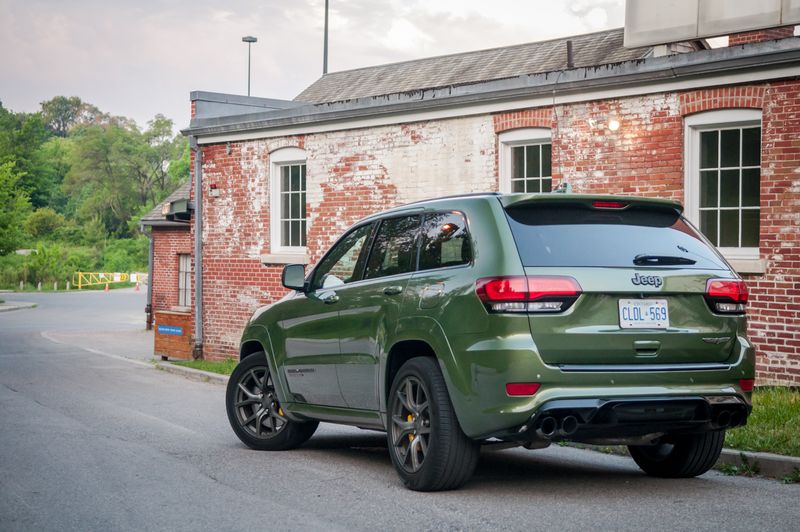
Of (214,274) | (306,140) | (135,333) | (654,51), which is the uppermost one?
(654,51)

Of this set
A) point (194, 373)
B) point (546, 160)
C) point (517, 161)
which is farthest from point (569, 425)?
point (194, 373)

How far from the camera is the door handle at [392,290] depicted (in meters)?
7.11

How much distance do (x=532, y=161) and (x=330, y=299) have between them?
7.76 m

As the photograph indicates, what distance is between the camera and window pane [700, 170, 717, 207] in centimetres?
1315

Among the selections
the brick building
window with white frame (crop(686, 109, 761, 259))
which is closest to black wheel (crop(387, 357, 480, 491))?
the brick building

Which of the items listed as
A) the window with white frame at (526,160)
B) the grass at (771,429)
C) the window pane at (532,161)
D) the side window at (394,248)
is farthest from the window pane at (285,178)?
the side window at (394,248)

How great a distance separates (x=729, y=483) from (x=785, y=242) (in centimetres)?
575

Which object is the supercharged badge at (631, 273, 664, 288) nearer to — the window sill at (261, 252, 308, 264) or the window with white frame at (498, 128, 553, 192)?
the window with white frame at (498, 128, 553, 192)

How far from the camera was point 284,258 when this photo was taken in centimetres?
1866

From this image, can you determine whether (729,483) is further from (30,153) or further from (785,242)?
(30,153)

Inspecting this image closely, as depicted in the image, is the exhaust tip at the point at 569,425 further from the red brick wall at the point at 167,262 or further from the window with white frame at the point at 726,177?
the red brick wall at the point at 167,262

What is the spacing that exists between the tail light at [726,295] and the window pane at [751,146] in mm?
6541

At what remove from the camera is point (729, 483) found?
7281 mm

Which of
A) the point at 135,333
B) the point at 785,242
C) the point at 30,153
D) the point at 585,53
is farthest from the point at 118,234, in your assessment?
the point at 785,242
